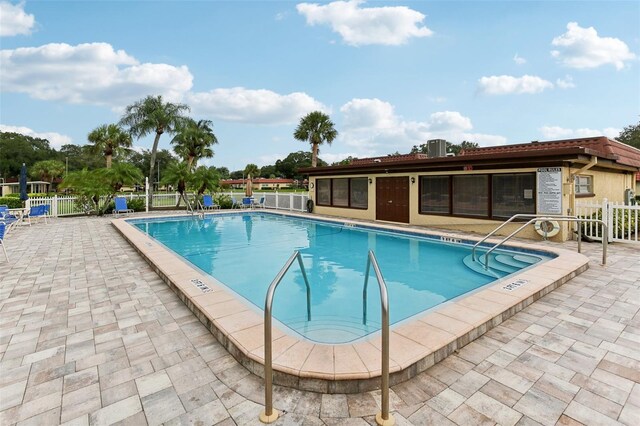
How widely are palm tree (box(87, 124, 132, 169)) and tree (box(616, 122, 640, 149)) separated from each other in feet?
162

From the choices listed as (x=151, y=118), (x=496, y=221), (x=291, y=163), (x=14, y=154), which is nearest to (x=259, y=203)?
(x=151, y=118)

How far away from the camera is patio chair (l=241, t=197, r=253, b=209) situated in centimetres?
2172

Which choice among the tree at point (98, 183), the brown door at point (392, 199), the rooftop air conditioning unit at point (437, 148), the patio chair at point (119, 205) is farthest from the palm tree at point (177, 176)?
the rooftop air conditioning unit at point (437, 148)

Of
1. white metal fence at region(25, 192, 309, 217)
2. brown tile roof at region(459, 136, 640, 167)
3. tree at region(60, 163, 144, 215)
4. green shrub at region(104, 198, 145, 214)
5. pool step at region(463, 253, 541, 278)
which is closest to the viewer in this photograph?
pool step at region(463, 253, 541, 278)

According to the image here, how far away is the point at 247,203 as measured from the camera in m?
21.8

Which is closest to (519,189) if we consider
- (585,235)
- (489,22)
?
(585,235)

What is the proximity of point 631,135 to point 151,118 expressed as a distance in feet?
163

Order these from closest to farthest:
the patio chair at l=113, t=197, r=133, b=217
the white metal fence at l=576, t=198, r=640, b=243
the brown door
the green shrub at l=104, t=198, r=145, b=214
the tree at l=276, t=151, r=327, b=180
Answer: the white metal fence at l=576, t=198, r=640, b=243 → the brown door → the patio chair at l=113, t=197, r=133, b=217 → the green shrub at l=104, t=198, r=145, b=214 → the tree at l=276, t=151, r=327, b=180

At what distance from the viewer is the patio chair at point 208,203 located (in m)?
20.3

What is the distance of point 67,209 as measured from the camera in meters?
16.6

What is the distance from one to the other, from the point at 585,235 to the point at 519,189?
2.06 metres

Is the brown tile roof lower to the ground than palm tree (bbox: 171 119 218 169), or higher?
lower

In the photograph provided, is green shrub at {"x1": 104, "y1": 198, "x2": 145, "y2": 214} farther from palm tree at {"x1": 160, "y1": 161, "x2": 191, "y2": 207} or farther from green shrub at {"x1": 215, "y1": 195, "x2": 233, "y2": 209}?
green shrub at {"x1": 215, "y1": 195, "x2": 233, "y2": 209}

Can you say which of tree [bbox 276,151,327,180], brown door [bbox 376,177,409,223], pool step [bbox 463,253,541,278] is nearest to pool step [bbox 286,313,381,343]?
pool step [bbox 463,253,541,278]
